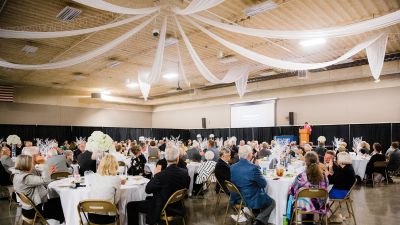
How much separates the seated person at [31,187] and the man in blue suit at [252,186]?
101 inches

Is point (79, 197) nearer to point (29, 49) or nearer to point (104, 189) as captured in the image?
point (104, 189)

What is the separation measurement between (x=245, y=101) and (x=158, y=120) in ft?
28.1

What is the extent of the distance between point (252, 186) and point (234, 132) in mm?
13058

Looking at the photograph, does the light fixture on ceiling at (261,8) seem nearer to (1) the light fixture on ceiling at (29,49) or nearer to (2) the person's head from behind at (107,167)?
(2) the person's head from behind at (107,167)

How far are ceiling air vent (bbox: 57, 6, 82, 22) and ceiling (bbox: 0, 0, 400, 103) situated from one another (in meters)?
0.10

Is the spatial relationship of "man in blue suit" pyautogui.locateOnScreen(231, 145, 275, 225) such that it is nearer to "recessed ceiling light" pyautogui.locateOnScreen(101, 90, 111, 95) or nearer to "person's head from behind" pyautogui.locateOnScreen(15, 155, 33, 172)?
"person's head from behind" pyautogui.locateOnScreen(15, 155, 33, 172)

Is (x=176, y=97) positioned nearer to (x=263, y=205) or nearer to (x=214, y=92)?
(x=214, y=92)

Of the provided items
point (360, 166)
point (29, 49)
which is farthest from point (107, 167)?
point (360, 166)

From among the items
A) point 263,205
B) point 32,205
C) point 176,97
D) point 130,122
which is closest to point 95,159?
point 32,205

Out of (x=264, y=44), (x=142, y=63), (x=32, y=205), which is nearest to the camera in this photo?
(x=32, y=205)

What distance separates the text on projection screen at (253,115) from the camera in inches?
613

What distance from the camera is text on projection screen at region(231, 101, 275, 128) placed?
51.1 ft

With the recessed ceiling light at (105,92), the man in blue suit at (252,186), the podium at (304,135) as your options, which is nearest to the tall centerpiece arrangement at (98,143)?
the man in blue suit at (252,186)

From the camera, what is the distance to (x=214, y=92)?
1741 cm
